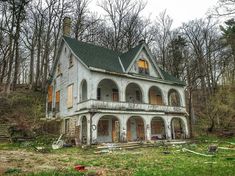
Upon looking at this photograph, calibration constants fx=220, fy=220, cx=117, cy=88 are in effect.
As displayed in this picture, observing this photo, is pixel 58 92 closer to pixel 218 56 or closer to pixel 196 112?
pixel 196 112

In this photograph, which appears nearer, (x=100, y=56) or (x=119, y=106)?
(x=119, y=106)

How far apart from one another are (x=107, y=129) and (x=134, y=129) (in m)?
3.65

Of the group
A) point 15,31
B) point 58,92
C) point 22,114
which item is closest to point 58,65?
point 58,92

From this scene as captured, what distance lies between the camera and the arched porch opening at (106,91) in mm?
22016

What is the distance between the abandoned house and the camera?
19.1m

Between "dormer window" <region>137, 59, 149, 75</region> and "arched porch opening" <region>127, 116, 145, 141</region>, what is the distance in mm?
4967

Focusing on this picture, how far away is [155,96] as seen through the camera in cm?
2633

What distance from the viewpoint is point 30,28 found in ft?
109

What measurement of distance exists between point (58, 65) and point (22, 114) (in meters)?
6.64

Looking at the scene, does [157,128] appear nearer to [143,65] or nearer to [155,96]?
[155,96]

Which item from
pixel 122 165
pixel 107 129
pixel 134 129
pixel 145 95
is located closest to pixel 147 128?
pixel 134 129

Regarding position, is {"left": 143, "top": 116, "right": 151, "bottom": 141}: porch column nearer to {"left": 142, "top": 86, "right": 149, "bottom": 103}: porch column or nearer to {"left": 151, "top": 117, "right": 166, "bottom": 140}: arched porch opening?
{"left": 142, "top": 86, "right": 149, "bottom": 103}: porch column

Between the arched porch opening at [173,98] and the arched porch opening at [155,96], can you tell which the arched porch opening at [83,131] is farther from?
the arched porch opening at [173,98]

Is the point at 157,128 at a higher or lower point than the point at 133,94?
lower
